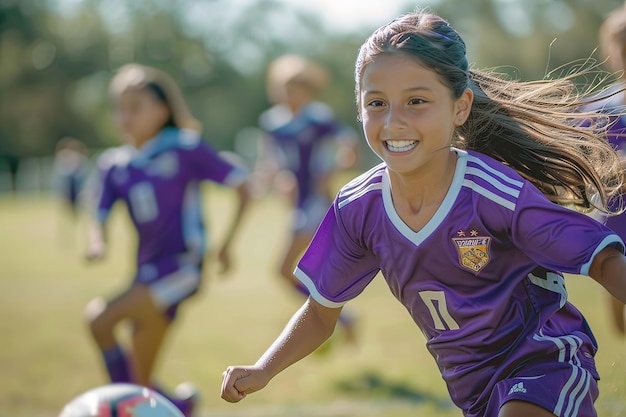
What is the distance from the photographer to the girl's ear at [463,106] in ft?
9.95

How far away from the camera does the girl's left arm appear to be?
8.55 ft

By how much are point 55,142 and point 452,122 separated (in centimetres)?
5321

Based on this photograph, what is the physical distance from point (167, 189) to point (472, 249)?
3340mm

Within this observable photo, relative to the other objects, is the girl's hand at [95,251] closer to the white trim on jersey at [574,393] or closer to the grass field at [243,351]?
the grass field at [243,351]

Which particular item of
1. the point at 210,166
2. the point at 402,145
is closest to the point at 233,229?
the point at 210,166

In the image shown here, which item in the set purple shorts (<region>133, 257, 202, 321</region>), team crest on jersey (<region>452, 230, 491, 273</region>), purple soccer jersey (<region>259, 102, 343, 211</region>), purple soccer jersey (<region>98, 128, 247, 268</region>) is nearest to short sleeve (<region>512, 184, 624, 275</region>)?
team crest on jersey (<region>452, 230, 491, 273</region>)

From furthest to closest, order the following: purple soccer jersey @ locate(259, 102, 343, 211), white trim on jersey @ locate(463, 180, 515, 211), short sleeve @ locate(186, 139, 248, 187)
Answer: purple soccer jersey @ locate(259, 102, 343, 211) → short sleeve @ locate(186, 139, 248, 187) → white trim on jersey @ locate(463, 180, 515, 211)

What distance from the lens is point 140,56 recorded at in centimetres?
5906

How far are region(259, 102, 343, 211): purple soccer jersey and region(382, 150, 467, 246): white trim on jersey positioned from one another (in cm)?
597

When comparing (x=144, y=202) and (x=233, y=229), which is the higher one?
(x=144, y=202)

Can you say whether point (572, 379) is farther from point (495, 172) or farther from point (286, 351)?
point (286, 351)

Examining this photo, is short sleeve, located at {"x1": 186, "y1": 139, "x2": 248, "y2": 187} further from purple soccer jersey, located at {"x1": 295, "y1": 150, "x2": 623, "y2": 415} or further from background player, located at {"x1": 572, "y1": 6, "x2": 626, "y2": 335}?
purple soccer jersey, located at {"x1": 295, "y1": 150, "x2": 623, "y2": 415}

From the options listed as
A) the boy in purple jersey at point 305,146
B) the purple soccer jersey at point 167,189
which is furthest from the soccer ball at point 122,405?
the boy in purple jersey at point 305,146

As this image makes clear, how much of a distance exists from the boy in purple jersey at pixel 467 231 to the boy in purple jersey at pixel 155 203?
262cm
